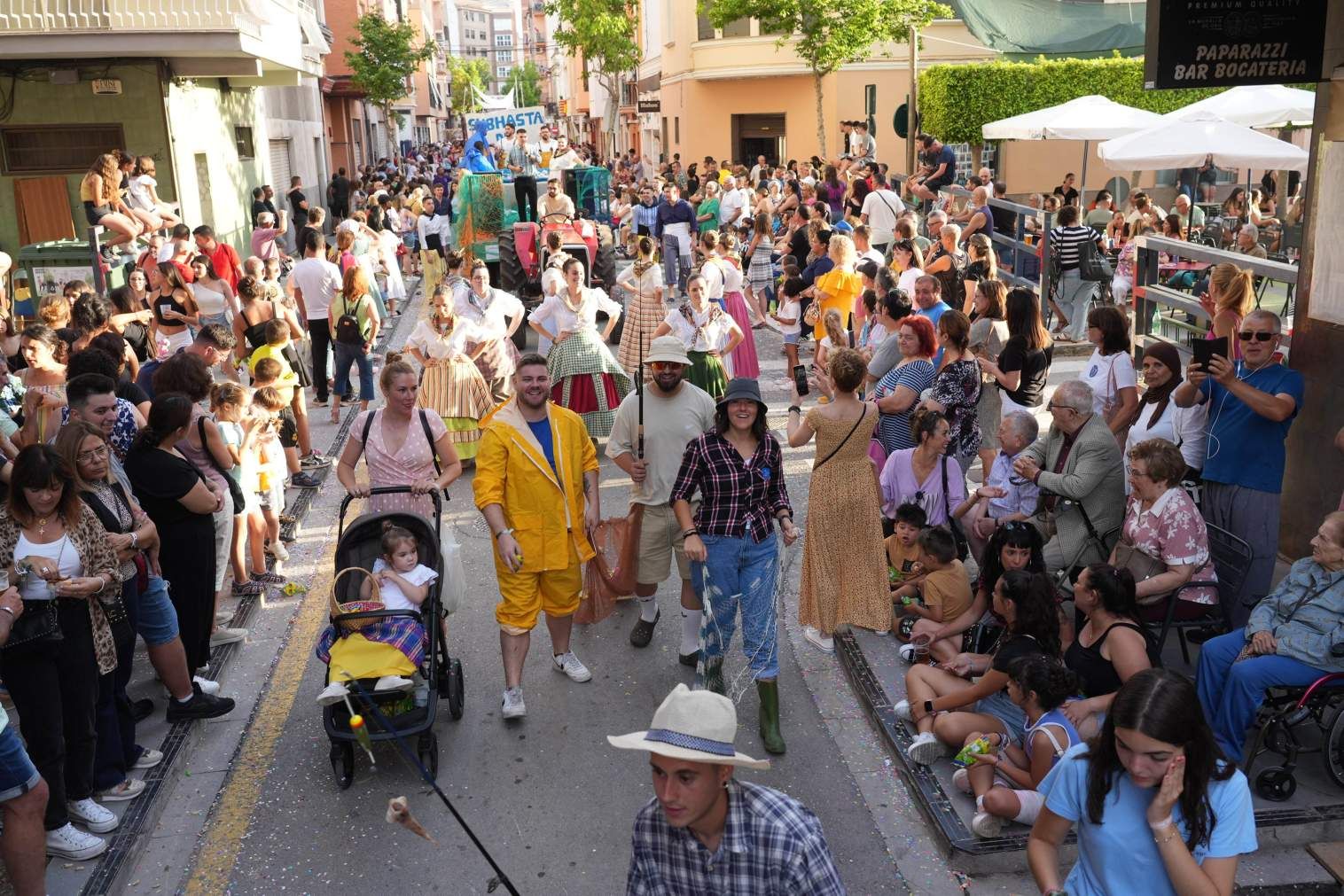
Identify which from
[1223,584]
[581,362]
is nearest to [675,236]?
[581,362]

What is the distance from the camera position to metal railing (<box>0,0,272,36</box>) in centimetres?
1494

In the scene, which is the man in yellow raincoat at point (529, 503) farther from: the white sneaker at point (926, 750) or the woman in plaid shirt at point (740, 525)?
the white sneaker at point (926, 750)

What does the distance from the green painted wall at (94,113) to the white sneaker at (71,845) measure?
48.9 feet

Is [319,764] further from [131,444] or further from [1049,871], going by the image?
[1049,871]

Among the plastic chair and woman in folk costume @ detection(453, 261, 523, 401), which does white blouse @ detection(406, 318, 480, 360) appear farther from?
the plastic chair

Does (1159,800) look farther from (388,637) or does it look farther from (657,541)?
(657,541)

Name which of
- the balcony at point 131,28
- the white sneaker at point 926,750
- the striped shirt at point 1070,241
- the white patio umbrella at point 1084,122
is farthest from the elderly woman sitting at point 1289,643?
the balcony at point 131,28

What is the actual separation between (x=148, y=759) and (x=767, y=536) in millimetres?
3165

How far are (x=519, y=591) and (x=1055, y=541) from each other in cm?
296

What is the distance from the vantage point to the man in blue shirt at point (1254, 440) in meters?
6.21

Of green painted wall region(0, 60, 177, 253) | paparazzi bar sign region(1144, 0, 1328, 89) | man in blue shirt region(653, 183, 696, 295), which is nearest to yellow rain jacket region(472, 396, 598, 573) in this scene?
paparazzi bar sign region(1144, 0, 1328, 89)

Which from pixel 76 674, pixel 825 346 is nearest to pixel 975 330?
pixel 825 346

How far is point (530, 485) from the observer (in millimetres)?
6117

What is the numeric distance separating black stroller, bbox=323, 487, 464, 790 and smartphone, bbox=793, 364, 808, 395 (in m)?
4.22
